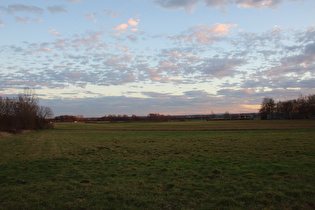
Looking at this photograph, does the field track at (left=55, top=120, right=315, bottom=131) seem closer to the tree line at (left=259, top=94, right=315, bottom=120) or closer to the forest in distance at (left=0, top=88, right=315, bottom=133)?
the forest in distance at (left=0, top=88, right=315, bottom=133)

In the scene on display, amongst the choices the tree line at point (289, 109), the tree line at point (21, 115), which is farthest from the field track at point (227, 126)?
the tree line at point (289, 109)

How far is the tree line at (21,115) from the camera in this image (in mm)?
67338

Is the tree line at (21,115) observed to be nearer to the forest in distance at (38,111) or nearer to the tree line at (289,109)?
the forest in distance at (38,111)

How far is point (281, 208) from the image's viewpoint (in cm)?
684

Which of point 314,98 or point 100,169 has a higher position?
point 314,98

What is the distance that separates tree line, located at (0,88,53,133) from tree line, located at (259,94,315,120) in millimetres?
125103

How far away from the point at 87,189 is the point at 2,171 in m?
6.58

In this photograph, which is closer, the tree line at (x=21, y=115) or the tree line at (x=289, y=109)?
the tree line at (x=21, y=115)

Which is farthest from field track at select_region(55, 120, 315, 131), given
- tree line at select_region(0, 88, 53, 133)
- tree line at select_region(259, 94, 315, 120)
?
tree line at select_region(259, 94, 315, 120)

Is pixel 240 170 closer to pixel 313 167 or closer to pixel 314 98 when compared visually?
pixel 313 167

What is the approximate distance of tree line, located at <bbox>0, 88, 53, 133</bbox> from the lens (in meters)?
67.3

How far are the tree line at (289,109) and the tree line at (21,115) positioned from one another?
12510 cm

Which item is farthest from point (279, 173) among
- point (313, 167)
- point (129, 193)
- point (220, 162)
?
point (129, 193)

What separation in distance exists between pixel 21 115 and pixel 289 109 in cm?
13859
